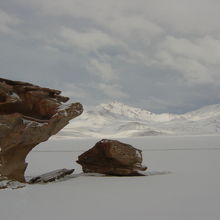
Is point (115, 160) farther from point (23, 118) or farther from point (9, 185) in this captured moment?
point (9, 185)

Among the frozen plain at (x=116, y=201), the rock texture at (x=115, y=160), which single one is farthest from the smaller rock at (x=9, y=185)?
the rock texture at (x=115, y=160)

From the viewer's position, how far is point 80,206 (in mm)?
9016

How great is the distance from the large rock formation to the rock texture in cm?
290

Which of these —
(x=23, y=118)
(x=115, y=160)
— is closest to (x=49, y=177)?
(x=23, y=118)

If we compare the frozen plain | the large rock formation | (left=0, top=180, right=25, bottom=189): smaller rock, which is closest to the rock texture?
the large rock formation

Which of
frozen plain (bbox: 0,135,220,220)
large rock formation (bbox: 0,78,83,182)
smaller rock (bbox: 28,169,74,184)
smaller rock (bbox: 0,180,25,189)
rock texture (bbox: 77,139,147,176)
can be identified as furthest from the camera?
rock texture (bbox: 77,139,147,176)

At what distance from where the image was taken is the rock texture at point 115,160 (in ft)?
56.7

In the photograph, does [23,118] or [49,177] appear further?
[49,177]

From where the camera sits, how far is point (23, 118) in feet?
47.6

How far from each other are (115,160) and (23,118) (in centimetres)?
536

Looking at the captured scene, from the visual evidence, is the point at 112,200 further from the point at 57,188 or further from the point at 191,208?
the point at 57,188

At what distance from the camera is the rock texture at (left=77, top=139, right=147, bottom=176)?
1728 cm

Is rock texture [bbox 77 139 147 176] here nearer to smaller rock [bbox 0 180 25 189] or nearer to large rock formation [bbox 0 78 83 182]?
large rock formation [bbox 0 78 83 182]

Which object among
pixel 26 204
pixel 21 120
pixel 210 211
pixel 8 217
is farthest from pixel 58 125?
pixel 210 211
